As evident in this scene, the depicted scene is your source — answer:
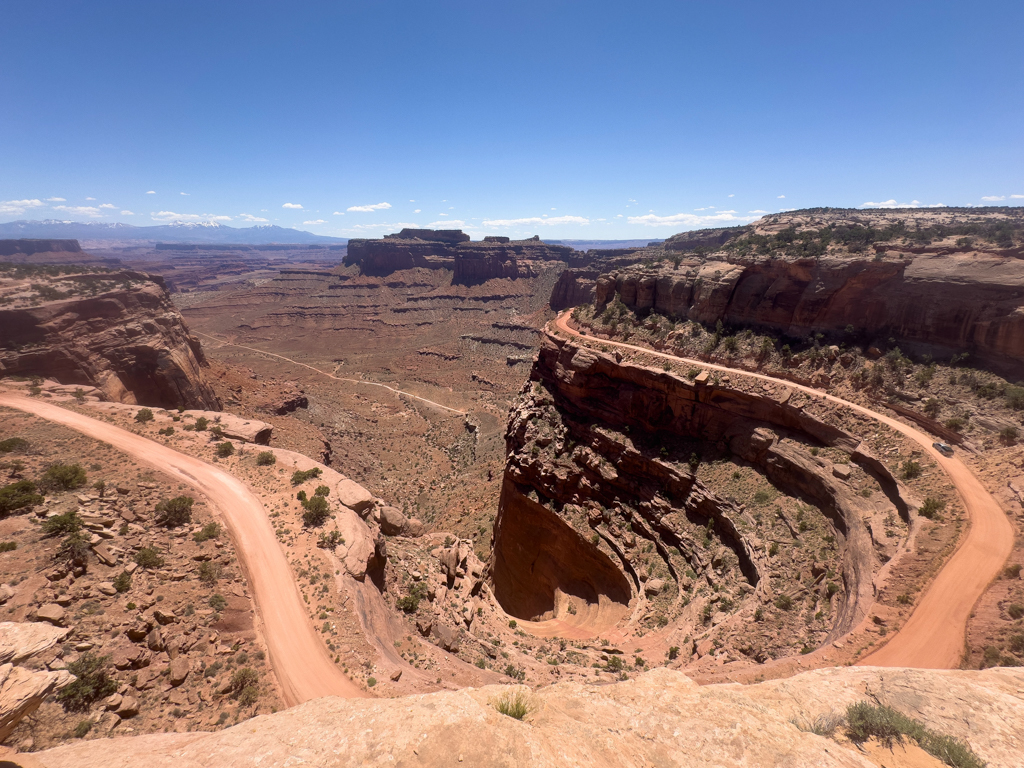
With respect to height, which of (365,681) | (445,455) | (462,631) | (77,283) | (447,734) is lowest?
(445,455)

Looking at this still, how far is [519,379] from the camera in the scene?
85.8 meters

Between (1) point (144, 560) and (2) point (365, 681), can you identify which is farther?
(1) point (144, 560)

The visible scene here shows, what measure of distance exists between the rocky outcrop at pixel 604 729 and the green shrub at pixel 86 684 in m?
2.66

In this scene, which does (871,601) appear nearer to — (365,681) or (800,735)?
(800,735)

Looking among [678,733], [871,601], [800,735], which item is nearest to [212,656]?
[678,733]

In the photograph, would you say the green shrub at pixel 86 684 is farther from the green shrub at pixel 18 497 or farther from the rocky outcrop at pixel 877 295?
the rocky outcrop at pixel 877 295

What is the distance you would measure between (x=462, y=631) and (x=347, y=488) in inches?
454

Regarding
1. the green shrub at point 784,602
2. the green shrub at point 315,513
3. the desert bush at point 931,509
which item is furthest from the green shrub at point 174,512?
the desert bush at point 931,509

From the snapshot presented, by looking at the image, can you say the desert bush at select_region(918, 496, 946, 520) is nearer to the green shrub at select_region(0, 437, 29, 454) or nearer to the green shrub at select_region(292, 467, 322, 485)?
the green shrub at select_region(292, 467, 322, 485)

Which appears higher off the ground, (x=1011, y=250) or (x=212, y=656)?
(x=1011, y=250)

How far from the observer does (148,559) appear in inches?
647

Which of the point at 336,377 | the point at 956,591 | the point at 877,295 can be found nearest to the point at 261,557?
the point at 956,591

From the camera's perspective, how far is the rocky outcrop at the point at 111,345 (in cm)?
3675

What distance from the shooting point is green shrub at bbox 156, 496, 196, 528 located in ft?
63.6
